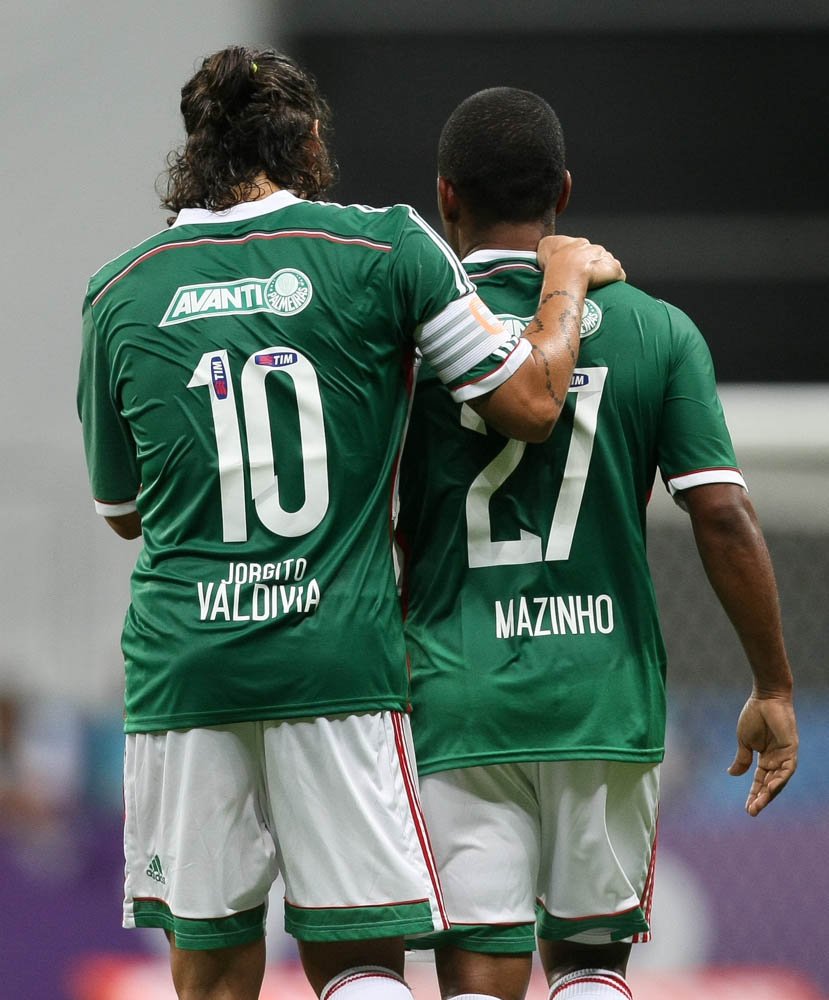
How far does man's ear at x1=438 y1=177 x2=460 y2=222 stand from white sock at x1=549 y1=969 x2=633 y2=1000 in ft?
4.22

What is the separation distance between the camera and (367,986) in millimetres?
2229

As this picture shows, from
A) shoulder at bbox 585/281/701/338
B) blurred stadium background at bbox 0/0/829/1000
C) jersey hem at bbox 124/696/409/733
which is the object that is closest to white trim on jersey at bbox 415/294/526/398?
shoulder at bbox 585/281/701/338

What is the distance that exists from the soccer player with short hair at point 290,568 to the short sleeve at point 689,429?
0.84 ft

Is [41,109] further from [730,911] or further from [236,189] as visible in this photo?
[236,189]

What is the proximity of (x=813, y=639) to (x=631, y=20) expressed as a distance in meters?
4.22

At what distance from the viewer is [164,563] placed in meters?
2.35

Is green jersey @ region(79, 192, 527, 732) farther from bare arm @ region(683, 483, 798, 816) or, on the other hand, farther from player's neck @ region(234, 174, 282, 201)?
bare arm @ region(683, 483, 798, 816)

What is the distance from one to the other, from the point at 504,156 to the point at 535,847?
1.14 metres

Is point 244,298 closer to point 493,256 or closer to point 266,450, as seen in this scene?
point 266,450

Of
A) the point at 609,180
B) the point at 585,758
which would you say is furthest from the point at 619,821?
the point at 609,180

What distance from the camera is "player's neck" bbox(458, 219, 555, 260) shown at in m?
2.56

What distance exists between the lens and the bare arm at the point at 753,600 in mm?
2510

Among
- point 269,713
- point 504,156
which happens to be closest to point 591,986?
point 269,713

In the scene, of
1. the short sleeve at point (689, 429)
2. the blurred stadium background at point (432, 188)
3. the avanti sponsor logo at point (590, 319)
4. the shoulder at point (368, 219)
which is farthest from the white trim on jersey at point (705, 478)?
the blurred stadium background at point (432, 188)
